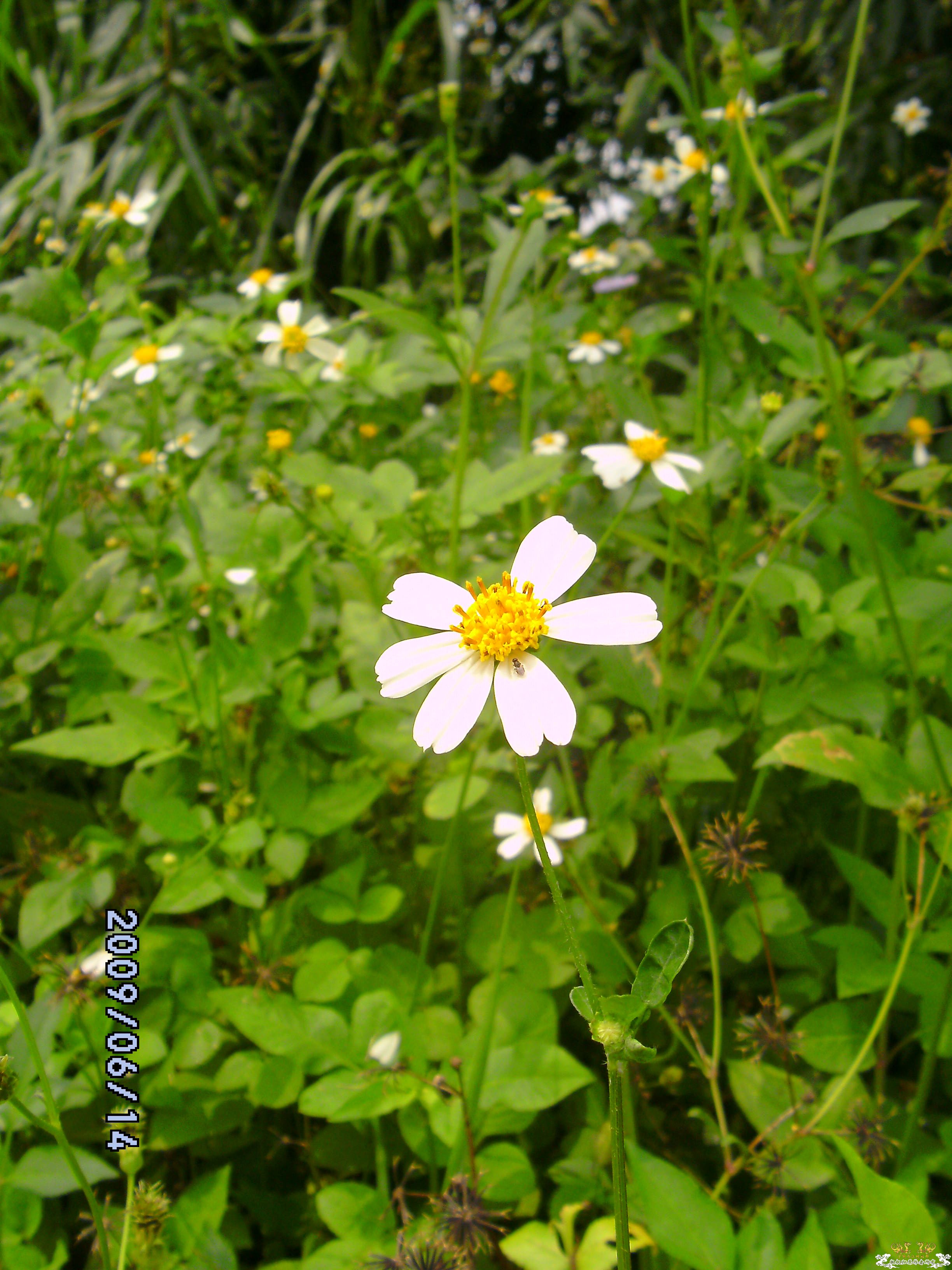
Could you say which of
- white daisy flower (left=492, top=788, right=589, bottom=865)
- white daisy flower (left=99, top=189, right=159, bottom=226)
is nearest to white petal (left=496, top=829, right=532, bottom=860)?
white daisy flower (left=492, top=788, right=589, bottom=865)

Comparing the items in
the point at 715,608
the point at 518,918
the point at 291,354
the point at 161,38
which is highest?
the point at 161,38

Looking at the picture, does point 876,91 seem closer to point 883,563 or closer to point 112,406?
point 883,563

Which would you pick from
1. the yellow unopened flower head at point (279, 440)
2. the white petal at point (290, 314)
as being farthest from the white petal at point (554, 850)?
the white petal at point (290, 314)

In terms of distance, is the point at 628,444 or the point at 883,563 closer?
the point at 883,563

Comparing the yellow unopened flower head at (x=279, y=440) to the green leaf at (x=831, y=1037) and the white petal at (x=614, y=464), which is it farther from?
the green leaf at (x=831, y=1037)

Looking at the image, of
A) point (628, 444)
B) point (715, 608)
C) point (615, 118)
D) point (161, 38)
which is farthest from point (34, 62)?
point (715, 608)
